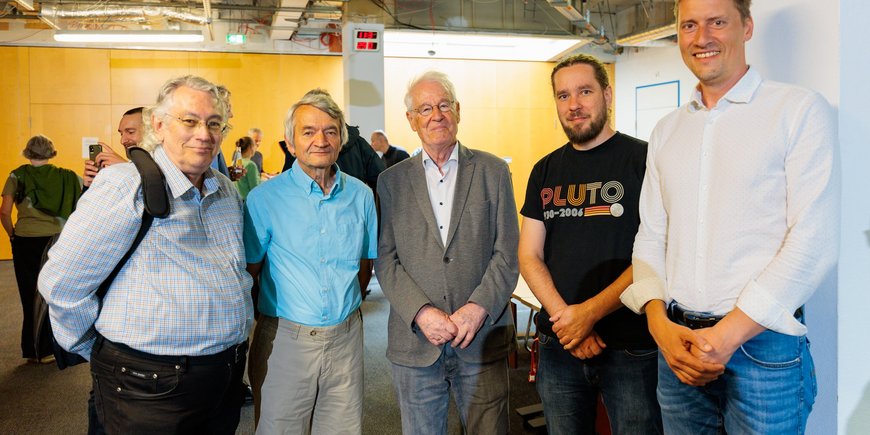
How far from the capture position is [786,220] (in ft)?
4.55

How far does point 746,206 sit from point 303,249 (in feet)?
4.55

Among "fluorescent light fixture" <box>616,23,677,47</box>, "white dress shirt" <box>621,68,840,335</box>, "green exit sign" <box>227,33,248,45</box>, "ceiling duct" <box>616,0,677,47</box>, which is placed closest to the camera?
"white dress shirt" <box>621,68,840,335</box>

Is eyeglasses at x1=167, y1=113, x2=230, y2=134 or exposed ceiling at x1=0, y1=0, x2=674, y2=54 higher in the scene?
exposed ceiling at x1=0, y1=0, x2=674, y2=54

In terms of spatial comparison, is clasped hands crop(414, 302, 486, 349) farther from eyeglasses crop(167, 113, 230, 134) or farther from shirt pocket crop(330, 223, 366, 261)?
eyeglasses crop(167, 113, 230, 134)

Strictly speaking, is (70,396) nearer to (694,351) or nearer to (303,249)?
(303,249)

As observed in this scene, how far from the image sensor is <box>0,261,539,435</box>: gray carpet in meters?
3.60

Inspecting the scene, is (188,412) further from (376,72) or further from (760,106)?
(376,72)

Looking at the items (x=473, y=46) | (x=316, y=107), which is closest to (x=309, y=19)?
(x=473, y=46)

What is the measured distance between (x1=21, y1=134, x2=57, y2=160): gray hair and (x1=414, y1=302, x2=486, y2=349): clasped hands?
422 centimetres

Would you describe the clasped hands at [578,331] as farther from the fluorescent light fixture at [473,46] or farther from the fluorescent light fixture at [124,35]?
the fluorescent light fixture at [473,46]

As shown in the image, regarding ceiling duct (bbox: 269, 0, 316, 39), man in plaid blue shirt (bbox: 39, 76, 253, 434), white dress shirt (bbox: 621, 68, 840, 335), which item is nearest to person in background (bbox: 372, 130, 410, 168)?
ceiling duct (bbox: 269, 0, 316, 39)

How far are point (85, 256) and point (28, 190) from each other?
386 centimetres

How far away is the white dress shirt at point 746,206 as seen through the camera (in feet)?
4.36

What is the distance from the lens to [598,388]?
1.99 metres
